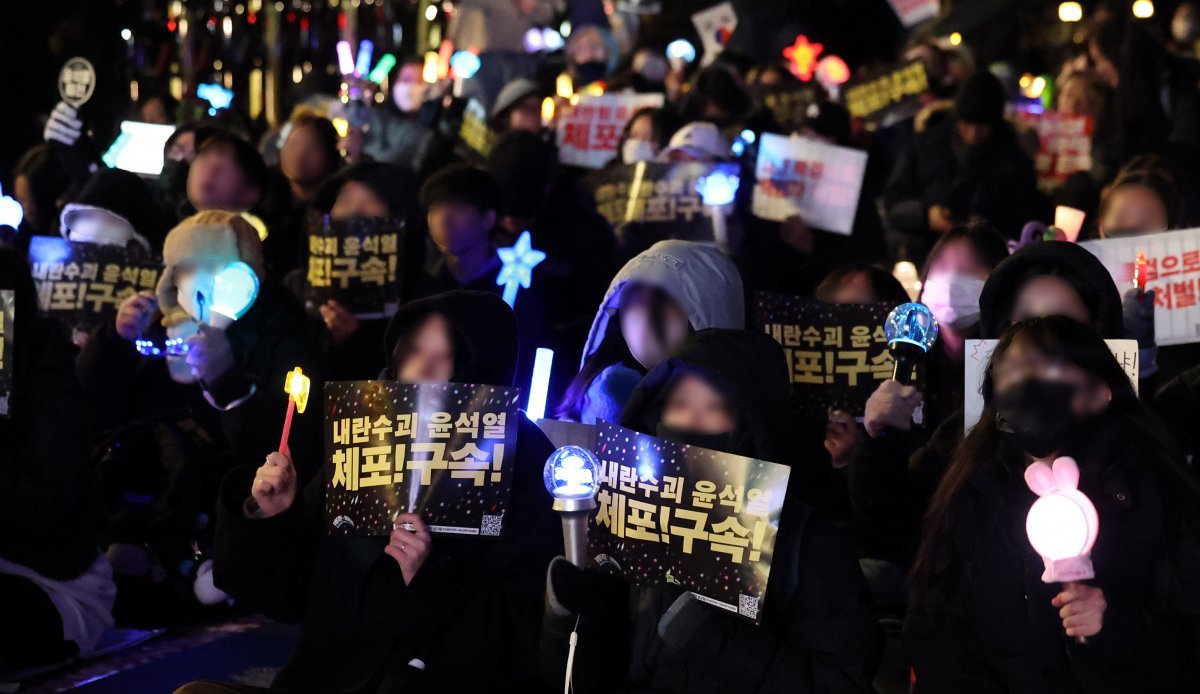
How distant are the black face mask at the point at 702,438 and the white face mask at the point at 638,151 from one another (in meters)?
5.06

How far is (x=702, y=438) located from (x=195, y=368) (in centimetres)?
303

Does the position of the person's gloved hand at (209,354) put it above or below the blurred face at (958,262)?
below

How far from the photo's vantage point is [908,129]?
11062mm

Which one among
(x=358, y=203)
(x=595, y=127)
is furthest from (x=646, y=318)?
(x=595, y=127)

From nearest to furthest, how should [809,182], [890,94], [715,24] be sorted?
1. [809,182]
2. [890,94]
3. [715,24]

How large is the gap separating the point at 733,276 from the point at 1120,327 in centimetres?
132

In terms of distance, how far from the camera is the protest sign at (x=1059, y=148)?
32.3 ft

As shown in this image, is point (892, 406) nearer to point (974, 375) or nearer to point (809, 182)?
point (974, 375)

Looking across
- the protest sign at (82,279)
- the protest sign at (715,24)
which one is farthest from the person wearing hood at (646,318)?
the protest sign at (715,24)

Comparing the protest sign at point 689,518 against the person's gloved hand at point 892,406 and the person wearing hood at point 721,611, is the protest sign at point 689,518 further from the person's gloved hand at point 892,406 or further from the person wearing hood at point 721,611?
the person's gloved hand at point 892,406

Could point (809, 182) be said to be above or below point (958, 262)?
above

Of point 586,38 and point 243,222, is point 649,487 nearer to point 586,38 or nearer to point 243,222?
point 243,222

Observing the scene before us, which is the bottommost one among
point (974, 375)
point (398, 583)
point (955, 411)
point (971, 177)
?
point (398, 583)

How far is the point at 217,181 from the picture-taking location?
7637 millimetres
